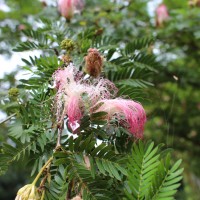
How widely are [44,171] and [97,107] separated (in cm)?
18

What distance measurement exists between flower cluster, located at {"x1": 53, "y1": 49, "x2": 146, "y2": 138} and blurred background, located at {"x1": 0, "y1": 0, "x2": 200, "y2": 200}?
30cm

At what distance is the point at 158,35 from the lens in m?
2.20

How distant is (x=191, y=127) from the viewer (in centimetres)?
326

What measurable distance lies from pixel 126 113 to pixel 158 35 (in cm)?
144

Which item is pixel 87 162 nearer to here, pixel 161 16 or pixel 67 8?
pixel 67 8

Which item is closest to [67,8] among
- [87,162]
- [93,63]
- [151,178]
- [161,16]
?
[93,63]

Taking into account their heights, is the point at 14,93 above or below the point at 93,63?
below

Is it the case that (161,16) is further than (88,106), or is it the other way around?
(161,16)

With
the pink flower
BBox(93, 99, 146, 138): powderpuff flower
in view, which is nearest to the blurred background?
the pink flower

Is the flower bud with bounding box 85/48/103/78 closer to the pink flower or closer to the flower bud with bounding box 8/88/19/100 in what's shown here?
the flower bud with bounding box 8/88/19/100

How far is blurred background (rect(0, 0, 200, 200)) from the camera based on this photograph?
2.01 m

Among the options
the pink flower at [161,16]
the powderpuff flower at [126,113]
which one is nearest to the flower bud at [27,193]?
the powderpuff flower at [126,113]

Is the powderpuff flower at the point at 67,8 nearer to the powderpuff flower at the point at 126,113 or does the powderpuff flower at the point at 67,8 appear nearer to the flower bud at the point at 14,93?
the flower bud at the point at 14,93

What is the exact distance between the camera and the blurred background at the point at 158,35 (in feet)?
6.59
